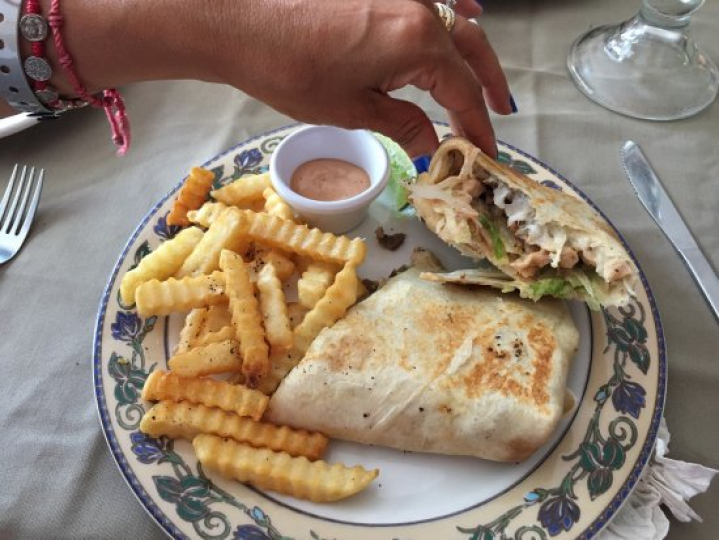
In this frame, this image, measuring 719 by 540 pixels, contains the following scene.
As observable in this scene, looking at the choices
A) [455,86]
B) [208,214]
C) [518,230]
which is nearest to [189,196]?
[208,214]

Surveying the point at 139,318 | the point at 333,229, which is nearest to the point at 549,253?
the point at 333,229

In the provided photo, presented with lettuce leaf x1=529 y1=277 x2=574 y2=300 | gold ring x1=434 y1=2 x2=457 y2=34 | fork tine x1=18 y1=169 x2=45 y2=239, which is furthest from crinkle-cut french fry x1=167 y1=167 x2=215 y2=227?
lettuce leaf x1=529 y1=277 x2=574 y2=300

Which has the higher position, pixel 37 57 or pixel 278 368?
pixel 37 57

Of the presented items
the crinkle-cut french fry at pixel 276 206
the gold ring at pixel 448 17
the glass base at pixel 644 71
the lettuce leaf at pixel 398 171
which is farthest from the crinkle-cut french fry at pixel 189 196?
the glass base at pixel 644 71

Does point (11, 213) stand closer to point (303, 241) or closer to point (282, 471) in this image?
point (303, 241)

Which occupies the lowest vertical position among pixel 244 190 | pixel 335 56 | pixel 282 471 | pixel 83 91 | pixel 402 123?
pixel 282 471

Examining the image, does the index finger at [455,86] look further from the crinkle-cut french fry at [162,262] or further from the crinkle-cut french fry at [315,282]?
the crinkle-cut french fry at [162,262]

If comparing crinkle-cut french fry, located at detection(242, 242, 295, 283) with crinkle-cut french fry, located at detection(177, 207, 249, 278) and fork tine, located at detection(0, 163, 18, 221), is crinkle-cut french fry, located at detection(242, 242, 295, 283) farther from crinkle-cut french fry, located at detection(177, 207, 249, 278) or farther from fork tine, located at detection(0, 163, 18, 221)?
fork tine, located at detection(0, 163, 18, 221)
